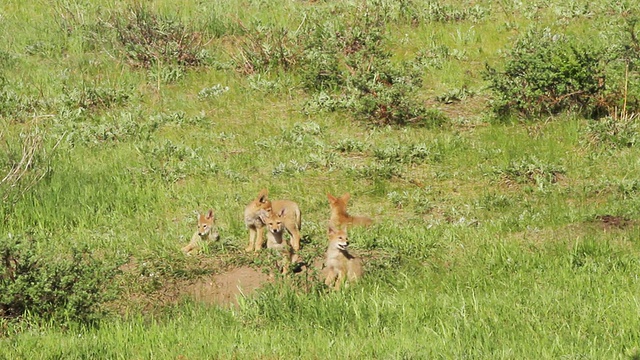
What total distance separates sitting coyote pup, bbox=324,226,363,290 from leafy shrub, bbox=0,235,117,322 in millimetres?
2012

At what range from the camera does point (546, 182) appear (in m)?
13.1

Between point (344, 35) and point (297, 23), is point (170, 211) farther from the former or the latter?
point (297, 23)

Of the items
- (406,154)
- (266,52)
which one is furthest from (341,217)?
(266,52)

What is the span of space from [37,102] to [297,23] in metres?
5.23

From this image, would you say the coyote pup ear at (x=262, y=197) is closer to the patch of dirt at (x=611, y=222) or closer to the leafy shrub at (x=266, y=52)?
the patch of dirt at (x=611, y=222)

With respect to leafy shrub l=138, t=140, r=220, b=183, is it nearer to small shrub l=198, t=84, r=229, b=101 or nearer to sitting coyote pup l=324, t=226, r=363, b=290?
small shrub l=198, t=84, r=229, b=101

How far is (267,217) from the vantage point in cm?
1102

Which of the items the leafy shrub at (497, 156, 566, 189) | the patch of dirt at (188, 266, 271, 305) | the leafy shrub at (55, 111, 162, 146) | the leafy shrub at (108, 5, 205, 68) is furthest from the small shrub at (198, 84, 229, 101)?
the patch of dirt at (188, 266, 271, 305)

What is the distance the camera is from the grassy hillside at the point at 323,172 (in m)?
8.59

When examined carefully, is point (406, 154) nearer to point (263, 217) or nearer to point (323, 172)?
point (323, 172)

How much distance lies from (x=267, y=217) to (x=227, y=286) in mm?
1010

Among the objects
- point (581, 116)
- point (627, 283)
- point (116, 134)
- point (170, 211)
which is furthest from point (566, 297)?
point (116, 134)

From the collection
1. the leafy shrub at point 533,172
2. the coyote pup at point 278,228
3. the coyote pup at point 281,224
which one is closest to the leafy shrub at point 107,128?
the coyote pup at point 281,224

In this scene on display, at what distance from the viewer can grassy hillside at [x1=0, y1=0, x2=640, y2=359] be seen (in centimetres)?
859
